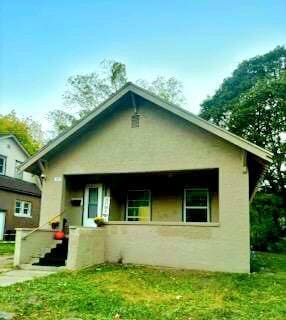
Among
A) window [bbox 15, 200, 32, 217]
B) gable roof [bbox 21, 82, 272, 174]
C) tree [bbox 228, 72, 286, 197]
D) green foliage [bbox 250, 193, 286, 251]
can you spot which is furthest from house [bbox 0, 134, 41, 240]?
green foliage [bbox 250, 193, 286, 251]

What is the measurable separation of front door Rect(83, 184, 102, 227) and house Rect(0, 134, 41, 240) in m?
14.2

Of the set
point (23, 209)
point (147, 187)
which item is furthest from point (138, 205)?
point (23, 209)

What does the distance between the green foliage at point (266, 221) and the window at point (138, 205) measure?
9499 millimetres

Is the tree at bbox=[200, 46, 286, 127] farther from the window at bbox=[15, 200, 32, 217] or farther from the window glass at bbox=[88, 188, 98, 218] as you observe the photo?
the window at bbox=[15, 200, 32, 217]

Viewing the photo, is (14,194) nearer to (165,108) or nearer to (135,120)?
(135,120)

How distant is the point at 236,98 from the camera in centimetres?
2947

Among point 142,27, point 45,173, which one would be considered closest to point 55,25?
point 142,27

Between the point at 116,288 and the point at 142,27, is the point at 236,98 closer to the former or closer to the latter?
the point at 142,27

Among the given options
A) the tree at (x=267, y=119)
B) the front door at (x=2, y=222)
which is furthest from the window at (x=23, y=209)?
the tree at (x=267, y=119)

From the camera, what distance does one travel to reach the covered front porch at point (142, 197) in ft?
49.3

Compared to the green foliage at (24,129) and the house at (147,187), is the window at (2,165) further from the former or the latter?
the green foliage at (24,129)

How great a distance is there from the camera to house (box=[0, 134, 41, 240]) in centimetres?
2847

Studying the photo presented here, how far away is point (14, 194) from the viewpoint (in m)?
29.7

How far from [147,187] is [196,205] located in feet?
7.10
